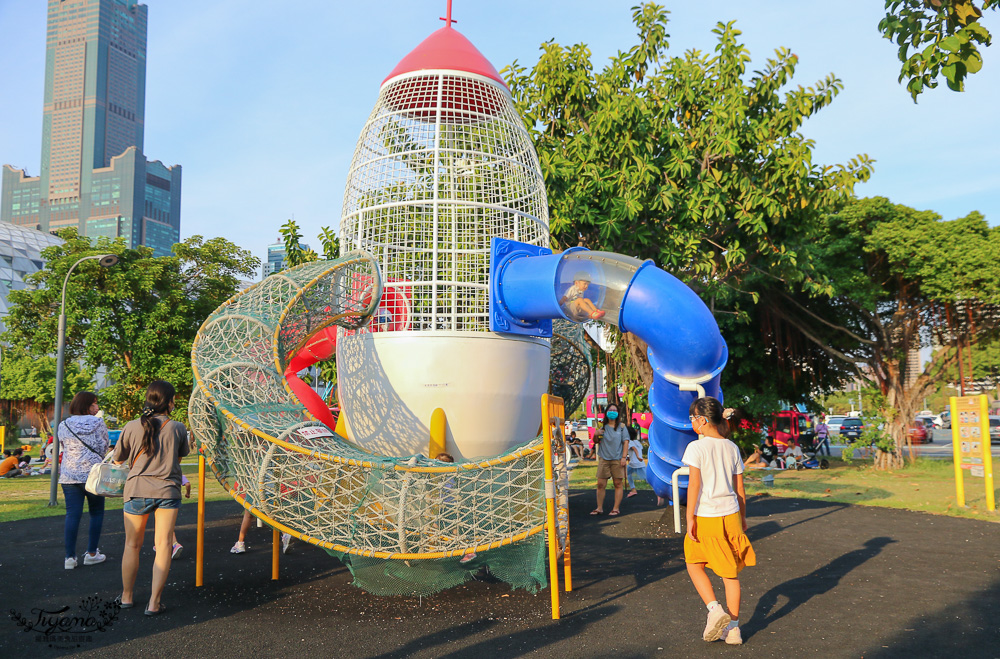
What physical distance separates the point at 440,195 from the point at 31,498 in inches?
461

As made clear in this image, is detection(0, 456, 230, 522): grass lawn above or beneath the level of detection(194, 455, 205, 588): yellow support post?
beneath

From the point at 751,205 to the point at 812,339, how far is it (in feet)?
29.6

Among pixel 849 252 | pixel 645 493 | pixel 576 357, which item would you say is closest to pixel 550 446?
pixel 576 357

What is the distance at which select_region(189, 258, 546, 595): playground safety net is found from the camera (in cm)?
579

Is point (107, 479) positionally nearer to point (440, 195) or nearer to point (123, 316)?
point (440, 195)

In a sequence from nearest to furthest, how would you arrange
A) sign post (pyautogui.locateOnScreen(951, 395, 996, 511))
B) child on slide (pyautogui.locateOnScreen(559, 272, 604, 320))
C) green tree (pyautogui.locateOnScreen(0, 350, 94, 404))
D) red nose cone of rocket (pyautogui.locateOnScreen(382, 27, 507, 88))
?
child on slide (pyautogui.locateOnScreen(559, 272, 604, 320)), red nose cone of rocket (pyautogui.locateOnScreen(382, 27, 507, 88)), sign post (pyautogui.locateOnScreen(951, 395, 996, 511)), green tree (pyautogui.locateOnScreen(0, 350, 94, 404))

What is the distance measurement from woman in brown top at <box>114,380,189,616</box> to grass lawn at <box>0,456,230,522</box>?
25.2 feet

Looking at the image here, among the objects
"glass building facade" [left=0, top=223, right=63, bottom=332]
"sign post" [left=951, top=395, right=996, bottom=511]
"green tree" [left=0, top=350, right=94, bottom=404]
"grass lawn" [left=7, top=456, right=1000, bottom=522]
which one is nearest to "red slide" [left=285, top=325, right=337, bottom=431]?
"grass lawn" [left=7, top=456, right=1000, bottom=522]

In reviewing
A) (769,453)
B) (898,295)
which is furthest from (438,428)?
(769,453)

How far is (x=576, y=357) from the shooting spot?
1251cm

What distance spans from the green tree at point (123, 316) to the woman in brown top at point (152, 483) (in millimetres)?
17706

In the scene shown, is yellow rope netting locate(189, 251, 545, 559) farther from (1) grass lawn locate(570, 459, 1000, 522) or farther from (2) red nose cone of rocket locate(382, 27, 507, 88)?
(1) grass lawn locate(570, 459, 1000, 522)

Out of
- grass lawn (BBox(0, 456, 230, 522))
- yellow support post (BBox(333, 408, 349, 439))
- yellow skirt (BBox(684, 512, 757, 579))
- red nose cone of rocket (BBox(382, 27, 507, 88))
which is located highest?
red nose cone of rocket (BBox(382, 27, 507, 88))

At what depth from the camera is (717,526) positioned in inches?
195
